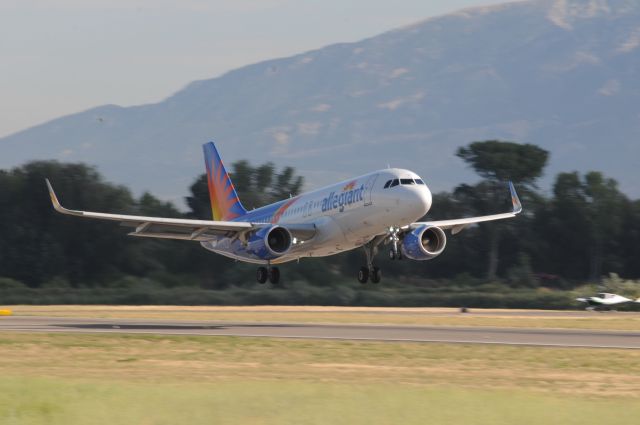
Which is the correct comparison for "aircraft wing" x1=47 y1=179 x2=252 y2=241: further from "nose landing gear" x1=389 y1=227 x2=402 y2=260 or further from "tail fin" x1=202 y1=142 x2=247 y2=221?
"nose landing gear" x1=389 y1=227 x2=402 y2=260

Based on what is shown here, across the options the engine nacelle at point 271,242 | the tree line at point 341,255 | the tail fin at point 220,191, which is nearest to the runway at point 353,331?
the engine nacelle at point 271,242

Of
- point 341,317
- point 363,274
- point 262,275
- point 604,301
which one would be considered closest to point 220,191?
point 262,275

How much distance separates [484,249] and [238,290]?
1231 inches

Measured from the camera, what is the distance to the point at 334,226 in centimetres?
4434

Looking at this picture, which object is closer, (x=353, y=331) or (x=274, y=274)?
(x=353, y=331)

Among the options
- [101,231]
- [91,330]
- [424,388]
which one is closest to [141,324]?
[91,330]

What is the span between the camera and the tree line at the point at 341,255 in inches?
3172

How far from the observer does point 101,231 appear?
279 feet

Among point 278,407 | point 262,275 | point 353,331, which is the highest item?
point 262,275

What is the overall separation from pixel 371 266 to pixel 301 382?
78.8 ft

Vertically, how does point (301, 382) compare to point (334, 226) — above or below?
below

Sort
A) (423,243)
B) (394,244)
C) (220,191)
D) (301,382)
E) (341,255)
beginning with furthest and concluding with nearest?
(341,255) < (220,191) < (423,243) < (394,244) < (301,382)

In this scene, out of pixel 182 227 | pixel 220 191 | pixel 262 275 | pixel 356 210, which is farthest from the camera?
pixel 220 191

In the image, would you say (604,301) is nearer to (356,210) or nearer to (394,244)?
(394,244)
